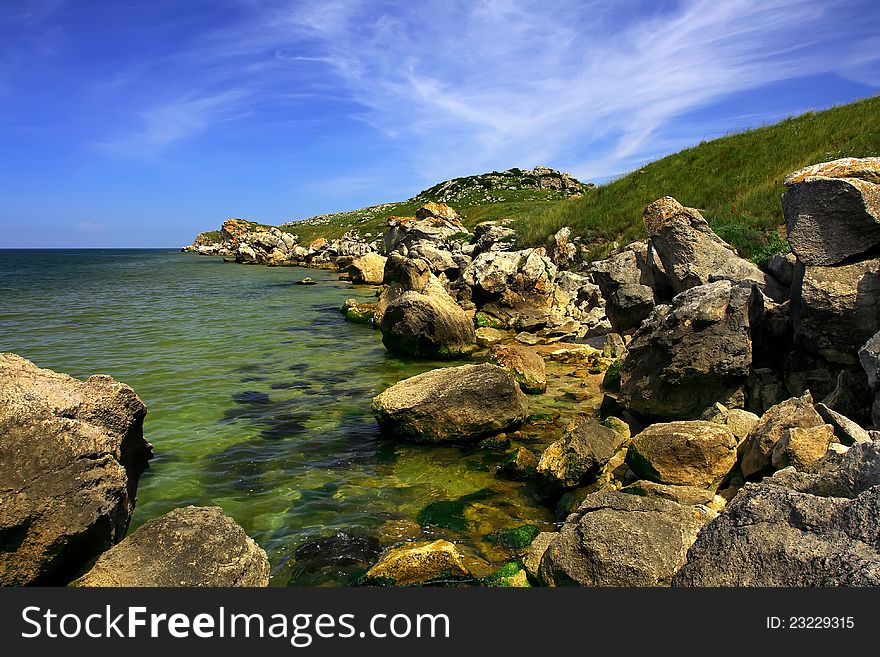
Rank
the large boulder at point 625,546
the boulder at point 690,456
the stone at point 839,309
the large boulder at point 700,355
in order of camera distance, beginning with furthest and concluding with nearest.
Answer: the large boulder at point 700,355
the stone at point 839,309
the boulder at point 690,456
the large boulder at point 625,546

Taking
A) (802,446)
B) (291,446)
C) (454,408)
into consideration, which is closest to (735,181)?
(454,408)

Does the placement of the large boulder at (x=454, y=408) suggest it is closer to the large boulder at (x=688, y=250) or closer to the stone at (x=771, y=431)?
the stone at (x=771, y=431)

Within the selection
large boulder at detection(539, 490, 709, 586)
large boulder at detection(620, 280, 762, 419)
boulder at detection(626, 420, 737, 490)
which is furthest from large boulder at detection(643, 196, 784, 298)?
large boulder at detection(539, 490, 709, 586)

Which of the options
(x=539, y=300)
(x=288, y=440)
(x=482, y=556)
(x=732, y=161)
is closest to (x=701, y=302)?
(x=482, y=556)

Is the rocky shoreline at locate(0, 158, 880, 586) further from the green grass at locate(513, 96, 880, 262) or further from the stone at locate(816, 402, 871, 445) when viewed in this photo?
the green grass at locate(513, 96, 880, 262)

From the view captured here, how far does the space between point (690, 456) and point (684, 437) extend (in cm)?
29

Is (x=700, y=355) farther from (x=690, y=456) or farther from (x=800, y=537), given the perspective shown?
(x=800, y=537)

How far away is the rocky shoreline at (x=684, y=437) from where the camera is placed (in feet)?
16.0

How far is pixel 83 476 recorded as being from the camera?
679 cm

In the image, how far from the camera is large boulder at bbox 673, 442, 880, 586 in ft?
13.3

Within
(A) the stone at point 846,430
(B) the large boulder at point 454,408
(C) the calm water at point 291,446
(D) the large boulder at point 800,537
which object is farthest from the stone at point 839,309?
(C) the calm water at point 291,446

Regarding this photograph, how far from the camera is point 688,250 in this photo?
15.9 metres

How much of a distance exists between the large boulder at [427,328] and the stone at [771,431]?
42.3 ft

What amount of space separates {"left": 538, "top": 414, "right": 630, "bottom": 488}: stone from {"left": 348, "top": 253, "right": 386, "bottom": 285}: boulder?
142 feet
